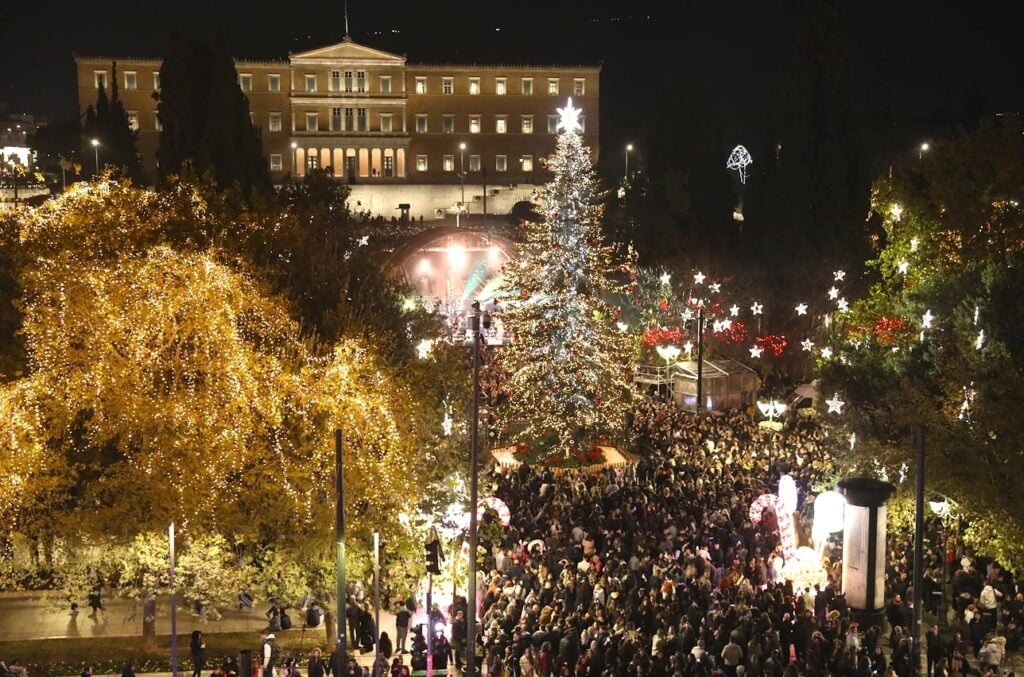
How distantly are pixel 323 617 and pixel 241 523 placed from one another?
2.65 meters

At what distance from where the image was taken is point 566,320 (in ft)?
91.8

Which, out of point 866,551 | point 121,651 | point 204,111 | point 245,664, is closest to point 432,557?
point 245,664

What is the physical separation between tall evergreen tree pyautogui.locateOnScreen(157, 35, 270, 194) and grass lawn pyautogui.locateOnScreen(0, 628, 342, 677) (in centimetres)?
3048

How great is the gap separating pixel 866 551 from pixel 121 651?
12.6 metres

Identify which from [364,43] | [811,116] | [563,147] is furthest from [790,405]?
[364,43]

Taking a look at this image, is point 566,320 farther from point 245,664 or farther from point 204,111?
point 204,111

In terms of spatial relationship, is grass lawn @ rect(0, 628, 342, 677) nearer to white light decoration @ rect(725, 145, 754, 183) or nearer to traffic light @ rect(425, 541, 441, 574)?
traffic light @ rect(425, 541, 441, 574)

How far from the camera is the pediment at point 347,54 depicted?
8100 centimetres

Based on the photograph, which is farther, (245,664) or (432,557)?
(432,557)

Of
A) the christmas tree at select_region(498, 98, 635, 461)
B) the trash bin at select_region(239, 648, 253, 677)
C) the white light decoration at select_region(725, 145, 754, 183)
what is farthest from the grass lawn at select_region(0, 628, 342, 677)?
the white light decoration at select_region(725, 145, 754, 183)

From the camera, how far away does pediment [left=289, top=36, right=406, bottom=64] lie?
81.0 metres

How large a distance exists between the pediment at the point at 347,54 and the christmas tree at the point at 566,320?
185 feet

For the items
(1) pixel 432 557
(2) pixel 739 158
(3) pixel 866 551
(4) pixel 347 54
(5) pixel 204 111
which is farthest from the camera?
Answer: (4) pixel 347 54

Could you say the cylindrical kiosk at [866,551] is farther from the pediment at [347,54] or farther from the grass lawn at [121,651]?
the pediment at [347,54]
